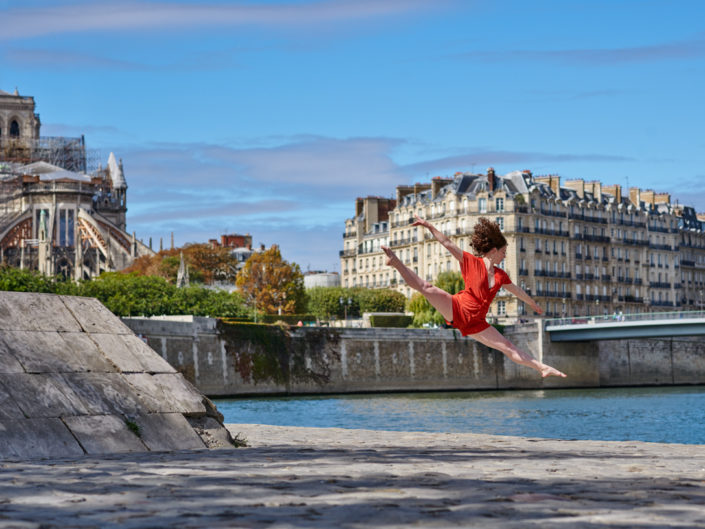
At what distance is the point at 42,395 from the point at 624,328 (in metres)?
64.8

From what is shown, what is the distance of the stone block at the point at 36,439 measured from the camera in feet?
36.0

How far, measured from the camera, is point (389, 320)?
3290 inches

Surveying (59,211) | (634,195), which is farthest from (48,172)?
(634,195)

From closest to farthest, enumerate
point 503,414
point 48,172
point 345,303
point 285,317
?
point 503,414, point 285,317, point 345,303, point 48,172

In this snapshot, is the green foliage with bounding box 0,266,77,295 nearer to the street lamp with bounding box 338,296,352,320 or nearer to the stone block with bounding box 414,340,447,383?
the stone block with bounding box 414,340,447,383

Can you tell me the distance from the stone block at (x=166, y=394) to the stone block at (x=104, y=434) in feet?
2.08

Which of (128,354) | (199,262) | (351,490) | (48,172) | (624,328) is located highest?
(48,172)

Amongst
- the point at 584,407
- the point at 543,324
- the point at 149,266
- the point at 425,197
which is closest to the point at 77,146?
the point at 149,266

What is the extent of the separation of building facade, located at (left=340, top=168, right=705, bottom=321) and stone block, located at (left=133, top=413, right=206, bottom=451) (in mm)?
86086

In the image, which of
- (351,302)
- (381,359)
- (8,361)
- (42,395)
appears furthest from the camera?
(351,302)

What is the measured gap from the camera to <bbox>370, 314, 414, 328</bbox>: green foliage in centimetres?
8238

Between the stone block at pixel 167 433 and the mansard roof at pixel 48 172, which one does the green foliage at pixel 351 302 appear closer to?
the mansard roof at pixel 48 172

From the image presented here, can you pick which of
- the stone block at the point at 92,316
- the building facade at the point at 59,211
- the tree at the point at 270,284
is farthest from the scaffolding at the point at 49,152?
the stone block at the point at 92,316

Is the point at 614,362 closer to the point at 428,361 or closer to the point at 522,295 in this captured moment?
the point at 428,361
